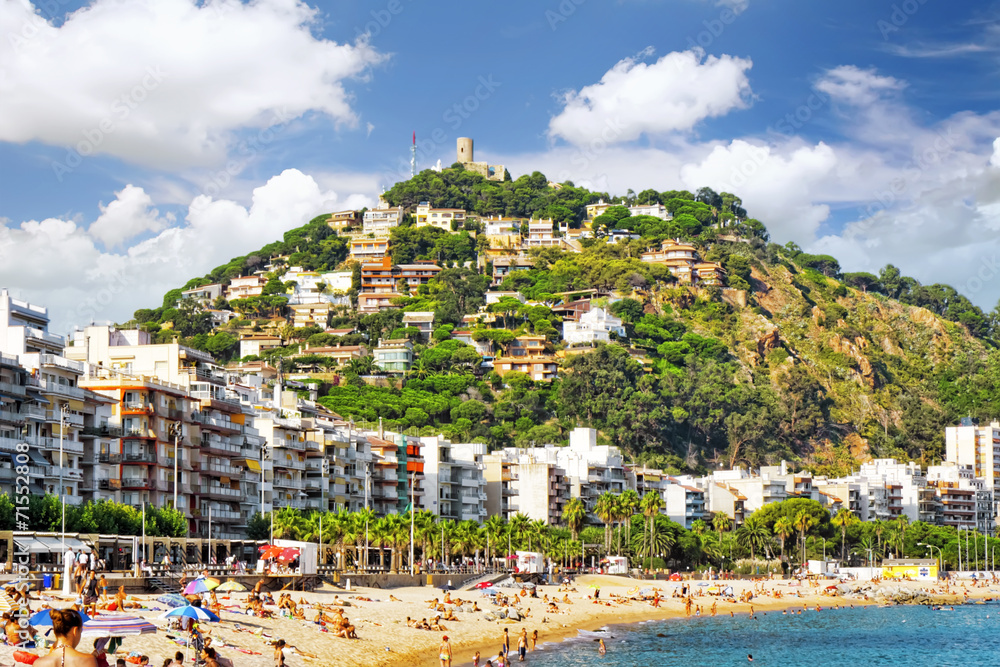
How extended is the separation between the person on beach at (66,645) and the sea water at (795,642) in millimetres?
41950

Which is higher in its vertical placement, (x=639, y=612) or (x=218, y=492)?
(x=218, y=492)

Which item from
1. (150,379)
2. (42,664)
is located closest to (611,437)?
(150,379)

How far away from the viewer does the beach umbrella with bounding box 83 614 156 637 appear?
32.4 metres

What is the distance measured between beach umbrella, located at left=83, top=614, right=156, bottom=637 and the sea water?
983 inches

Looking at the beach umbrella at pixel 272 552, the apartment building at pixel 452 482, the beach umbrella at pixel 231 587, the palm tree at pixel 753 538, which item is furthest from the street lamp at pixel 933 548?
the beach umbrella at pixel 231 587

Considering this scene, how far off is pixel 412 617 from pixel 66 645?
160 feet

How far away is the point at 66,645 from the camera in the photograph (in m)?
14.4

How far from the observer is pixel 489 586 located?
280 feet

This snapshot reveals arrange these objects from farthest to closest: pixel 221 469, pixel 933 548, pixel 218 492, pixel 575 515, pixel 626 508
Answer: pixel 933 548
pixel 626 508
pixel 575 515
pixel 221 469
pixel 218 492

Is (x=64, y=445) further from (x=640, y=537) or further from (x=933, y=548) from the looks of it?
(x=933, y=548)

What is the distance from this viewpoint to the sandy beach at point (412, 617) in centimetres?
4266

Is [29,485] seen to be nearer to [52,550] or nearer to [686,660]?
[52,550]

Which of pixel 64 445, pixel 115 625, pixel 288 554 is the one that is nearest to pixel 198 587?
pixel 115 625

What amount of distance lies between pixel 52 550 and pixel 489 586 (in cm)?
3564
